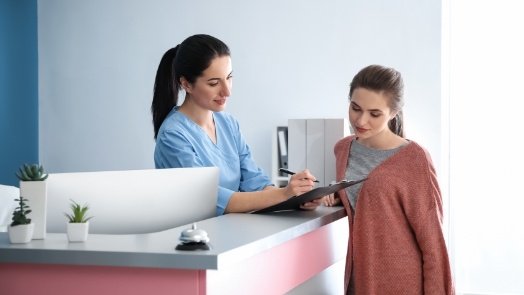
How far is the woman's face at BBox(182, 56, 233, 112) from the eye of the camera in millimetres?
2617

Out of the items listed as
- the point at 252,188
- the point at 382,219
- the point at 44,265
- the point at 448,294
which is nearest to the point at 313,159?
the point at 252,188

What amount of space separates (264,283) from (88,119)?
16.0 ft

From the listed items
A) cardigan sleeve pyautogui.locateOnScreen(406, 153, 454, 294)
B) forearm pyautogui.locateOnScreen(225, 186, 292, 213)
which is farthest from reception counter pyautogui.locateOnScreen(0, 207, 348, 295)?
cardigan sleeve pyautogui.locateOnScreen(406, 153, 454, 294)

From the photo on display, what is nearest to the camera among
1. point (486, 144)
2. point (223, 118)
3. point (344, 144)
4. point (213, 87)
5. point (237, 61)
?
point (344, 144)

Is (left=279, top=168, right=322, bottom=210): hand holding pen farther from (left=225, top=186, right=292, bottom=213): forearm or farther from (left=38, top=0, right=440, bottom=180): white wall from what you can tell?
(left=38, top=0, right=440, bottom=180): white wall

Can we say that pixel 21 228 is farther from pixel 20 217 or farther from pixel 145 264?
pixel 145 264

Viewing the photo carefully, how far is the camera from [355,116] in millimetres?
2393

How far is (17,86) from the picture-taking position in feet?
20.7

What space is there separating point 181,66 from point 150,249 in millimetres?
1245

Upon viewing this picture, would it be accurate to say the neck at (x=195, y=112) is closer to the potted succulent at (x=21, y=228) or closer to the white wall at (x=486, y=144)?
the potted succulent at (x=21, y=228)

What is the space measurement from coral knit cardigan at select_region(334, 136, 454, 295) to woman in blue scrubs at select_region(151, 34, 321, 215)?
0.66 feet

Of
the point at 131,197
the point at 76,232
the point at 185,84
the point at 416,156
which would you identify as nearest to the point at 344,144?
the point at 416,156

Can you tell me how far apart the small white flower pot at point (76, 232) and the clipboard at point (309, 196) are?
721 millimetres

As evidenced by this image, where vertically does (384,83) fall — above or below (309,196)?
above
